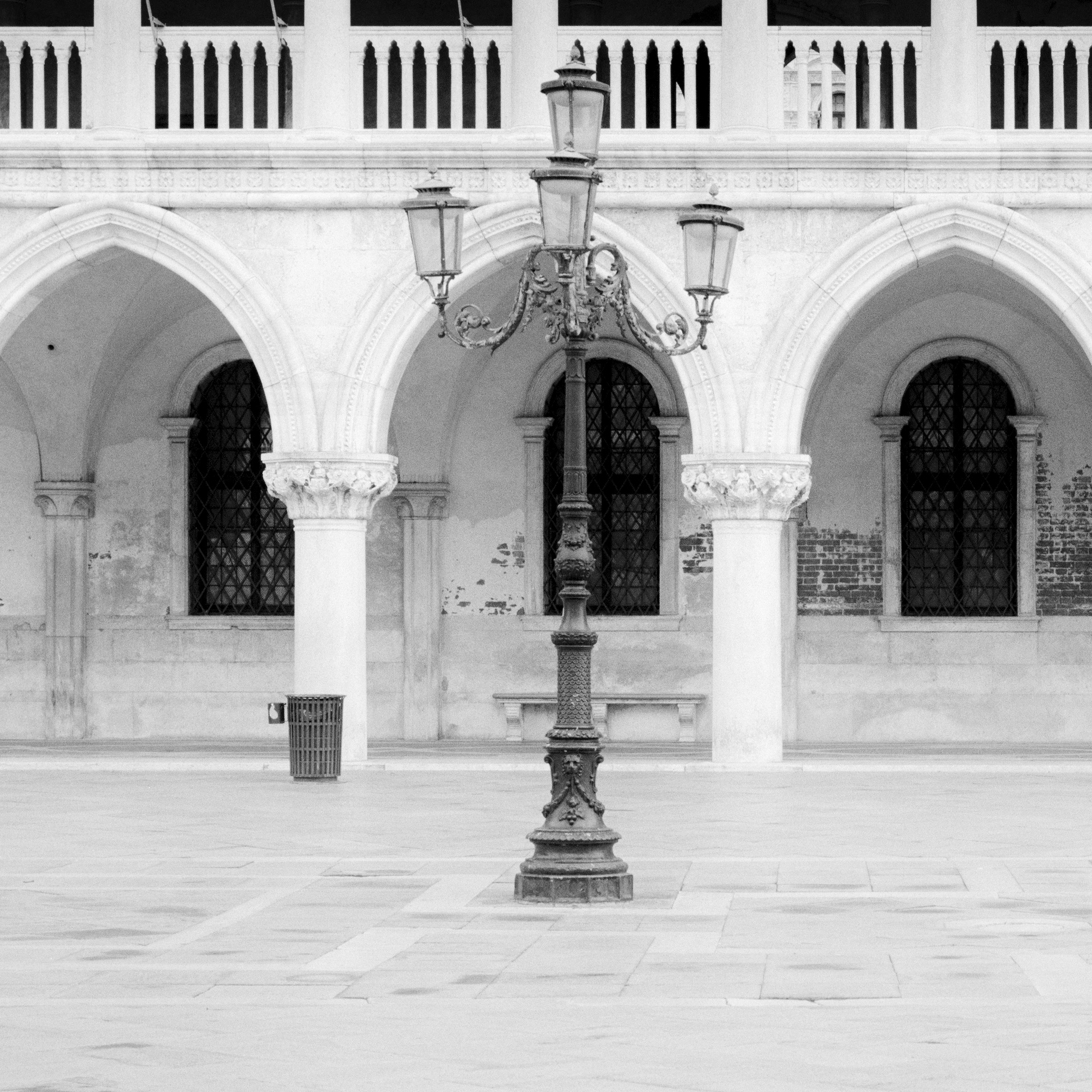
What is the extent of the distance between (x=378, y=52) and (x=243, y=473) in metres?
5.64

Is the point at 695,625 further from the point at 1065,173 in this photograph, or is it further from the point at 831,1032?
the point at 831,1032

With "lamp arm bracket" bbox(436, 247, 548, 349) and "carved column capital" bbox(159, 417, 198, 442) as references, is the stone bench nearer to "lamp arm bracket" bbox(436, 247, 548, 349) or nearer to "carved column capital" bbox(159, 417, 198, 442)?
"carved column capital" bbox(159, 417, 198, 442)

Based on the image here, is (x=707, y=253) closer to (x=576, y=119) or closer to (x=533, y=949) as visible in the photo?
(x=576, y=119)

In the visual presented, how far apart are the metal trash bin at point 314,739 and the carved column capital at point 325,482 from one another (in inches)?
74.0

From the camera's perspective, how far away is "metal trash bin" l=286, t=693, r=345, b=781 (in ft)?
62.0

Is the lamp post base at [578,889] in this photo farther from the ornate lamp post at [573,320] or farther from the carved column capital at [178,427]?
the carved column capital at [178,427]

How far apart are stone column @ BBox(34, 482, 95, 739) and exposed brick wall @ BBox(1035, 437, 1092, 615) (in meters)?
9.61

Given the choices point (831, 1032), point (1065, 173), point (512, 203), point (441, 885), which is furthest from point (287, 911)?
point (1065, 173)

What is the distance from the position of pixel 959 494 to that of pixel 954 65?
5.24 m

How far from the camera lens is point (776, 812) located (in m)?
16.0

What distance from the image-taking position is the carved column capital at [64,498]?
24.3 metres

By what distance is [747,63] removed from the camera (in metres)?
20.2

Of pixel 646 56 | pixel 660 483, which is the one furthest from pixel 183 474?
pixel 646 56

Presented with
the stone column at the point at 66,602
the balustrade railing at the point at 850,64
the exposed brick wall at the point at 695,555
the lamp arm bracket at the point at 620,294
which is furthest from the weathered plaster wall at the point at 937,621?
the lamp arm bracket at the point at 620,294
